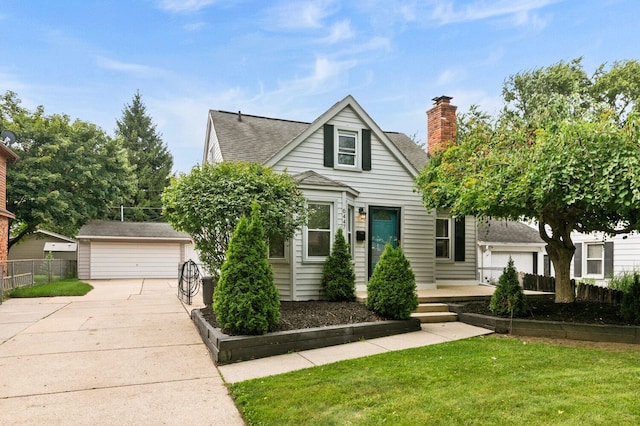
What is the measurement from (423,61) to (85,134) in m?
18.0

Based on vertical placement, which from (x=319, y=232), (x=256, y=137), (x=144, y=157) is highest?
(x=144, y=157)

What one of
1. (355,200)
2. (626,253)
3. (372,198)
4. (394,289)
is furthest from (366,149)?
(626,253)

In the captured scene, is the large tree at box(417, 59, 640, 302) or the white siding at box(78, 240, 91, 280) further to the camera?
the white siding at box(78, 240, 91, 280)

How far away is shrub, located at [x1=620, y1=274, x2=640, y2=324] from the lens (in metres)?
6.49

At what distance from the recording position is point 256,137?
37.9 feet

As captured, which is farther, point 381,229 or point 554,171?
point 381,229

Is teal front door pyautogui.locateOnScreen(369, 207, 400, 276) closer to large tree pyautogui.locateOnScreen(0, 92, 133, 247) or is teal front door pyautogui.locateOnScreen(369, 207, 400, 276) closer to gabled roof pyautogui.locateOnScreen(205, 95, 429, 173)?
gabled roof pyautogui.locateOnScreen(205, 95, 429, 173)

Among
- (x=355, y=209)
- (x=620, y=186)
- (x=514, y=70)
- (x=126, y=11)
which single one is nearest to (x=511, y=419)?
(x=620, y=186)

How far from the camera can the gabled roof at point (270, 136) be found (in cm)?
992

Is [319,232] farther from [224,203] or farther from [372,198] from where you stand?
[224,203]

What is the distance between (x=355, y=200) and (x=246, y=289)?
16.8ft

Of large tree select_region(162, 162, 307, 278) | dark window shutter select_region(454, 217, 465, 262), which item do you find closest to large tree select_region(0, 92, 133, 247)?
large tree select_region(162, 162, 307, 278)

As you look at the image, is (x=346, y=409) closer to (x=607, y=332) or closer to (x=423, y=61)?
(x=607, y=332)

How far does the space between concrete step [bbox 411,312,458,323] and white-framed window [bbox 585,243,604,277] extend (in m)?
10.4
